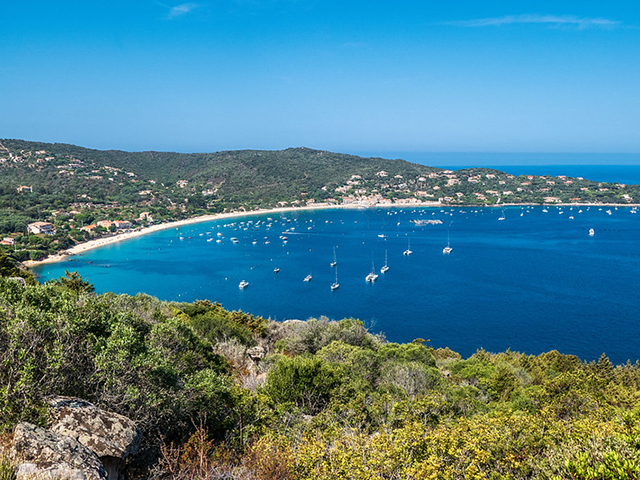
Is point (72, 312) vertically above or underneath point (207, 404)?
above

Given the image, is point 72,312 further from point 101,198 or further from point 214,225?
point 101,198

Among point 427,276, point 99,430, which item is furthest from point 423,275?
point 99,430

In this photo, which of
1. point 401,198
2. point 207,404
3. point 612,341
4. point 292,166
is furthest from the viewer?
point 292,166

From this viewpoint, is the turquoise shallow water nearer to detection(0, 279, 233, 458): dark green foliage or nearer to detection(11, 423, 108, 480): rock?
detection(0, 279, 233, 458): dark green foliage

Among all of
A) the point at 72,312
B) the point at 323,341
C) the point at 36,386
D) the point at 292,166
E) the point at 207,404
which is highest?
the point at 292,166

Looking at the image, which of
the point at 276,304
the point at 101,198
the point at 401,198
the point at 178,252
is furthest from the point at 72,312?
the point at 401,198

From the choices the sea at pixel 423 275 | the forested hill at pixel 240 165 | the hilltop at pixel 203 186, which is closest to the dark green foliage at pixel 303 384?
the sea at pixel 423 275

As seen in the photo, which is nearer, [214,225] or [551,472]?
[551,472]
